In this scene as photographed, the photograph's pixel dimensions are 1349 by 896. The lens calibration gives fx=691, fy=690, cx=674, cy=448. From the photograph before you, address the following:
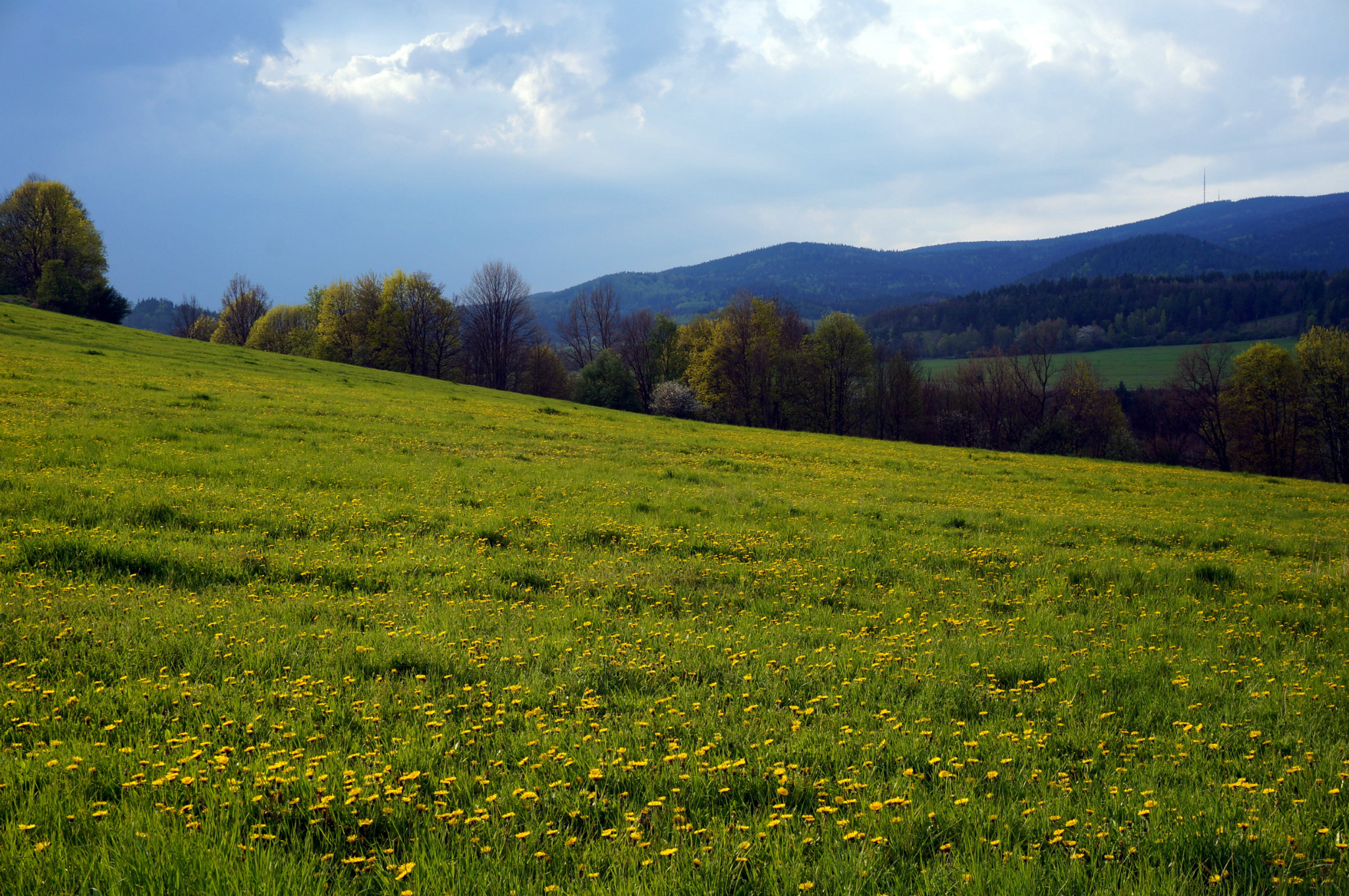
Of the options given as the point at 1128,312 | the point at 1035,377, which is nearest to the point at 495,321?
the point at 1035,377

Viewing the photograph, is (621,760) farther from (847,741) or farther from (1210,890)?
(1210,890)

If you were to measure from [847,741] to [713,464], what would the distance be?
61.1 feet

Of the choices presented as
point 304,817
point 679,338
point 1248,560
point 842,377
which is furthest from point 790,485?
point 679,338

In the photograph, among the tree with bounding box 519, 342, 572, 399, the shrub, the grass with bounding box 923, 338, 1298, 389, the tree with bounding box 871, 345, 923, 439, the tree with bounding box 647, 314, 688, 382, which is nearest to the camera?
the shrub

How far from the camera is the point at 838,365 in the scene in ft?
238

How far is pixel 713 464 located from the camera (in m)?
23.3

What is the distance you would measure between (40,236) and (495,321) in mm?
43005

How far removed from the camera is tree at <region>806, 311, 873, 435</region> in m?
72.2

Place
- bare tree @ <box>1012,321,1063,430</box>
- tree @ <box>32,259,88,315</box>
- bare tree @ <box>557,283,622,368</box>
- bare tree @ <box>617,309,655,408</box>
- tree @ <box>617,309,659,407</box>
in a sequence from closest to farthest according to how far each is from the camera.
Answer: tree @ <box>32,259,88,315</box> → bare tree @ <box>1012,321,1063,430</box> → tree @ <box>617,309,659,407</box> → bare tree @ <box>617,309,655,408</box> → bare tree @ <box>557,283,622,368</box>

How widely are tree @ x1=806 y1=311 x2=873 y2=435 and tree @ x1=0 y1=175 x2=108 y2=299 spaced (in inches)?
2769

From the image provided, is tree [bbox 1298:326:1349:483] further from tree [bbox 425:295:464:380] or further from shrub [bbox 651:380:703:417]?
tree [bbox 425:295:464:380]

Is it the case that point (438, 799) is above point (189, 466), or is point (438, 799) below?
below

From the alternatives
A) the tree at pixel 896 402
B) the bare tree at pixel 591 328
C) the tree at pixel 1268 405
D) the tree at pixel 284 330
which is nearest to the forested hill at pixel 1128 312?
the tree at pixel 896 402

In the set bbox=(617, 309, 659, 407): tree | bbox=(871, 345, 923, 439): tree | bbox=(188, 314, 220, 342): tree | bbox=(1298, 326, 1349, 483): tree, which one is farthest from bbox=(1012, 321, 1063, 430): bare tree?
bbox=(188, 314, 220, 342): tree
